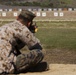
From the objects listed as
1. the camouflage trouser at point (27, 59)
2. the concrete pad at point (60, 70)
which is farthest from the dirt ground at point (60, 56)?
the camouflage trouser at point (27, 59)

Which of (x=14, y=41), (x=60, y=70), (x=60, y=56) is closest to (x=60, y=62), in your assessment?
(x=60, y=56)

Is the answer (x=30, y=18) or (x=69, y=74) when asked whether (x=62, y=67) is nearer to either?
(x=69, y=74)

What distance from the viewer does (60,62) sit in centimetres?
1351

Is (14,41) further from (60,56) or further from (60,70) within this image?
(60,56)

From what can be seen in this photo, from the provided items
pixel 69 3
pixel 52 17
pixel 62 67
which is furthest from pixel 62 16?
pixel 62 67

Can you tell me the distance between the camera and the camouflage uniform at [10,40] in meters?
8.45

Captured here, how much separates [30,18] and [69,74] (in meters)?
1.56

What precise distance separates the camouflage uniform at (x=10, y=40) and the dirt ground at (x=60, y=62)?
0.87 meters

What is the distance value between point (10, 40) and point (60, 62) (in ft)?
17.1

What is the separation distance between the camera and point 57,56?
15.0m

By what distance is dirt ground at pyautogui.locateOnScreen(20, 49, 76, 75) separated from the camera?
9.38m

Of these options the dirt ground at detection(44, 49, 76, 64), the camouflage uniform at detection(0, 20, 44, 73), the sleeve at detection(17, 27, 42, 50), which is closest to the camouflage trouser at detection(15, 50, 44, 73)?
the camouflage uniform at detection(0, 20, 44, 73)

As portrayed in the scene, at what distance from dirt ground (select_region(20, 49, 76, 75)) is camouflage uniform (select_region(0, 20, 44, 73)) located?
87cm

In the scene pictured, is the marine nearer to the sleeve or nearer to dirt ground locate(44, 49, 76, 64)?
the sleeve
